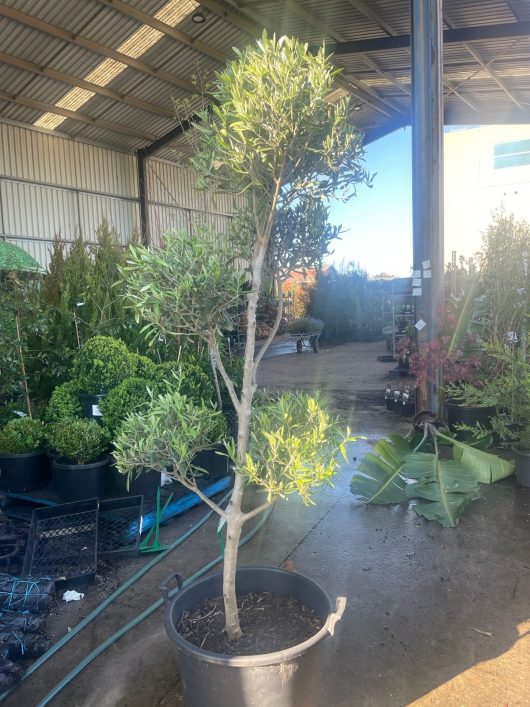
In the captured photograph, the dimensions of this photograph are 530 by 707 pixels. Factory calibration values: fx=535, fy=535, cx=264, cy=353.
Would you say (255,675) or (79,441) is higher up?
(79,441)

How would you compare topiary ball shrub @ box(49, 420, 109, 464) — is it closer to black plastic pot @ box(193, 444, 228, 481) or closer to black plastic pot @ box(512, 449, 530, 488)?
black plastic pot @ box(193, 444, 228, 481)

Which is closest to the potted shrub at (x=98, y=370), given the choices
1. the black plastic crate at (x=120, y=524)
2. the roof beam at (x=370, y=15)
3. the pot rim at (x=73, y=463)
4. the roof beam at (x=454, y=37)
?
the pot rim at (x=73, y=463)

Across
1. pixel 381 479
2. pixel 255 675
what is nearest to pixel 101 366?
pixel 381 479

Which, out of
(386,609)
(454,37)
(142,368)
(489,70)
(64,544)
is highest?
(489,70)

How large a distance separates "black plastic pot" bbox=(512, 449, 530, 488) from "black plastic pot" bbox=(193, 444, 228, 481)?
256cm

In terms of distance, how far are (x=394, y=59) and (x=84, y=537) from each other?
508 inches

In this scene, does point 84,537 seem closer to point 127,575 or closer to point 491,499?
point 127,575

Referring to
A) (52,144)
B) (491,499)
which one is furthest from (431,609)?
(52,144)

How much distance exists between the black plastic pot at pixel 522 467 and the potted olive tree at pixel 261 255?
3.04 metres

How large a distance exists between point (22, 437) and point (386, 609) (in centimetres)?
314

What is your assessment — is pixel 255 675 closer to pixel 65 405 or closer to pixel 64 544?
pixel 64 544

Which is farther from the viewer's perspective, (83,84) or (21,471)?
(83,84)

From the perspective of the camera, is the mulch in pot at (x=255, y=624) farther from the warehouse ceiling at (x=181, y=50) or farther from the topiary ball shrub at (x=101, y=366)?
the warehouse ceiling at (x=181, y=50)

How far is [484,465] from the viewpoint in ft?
14.9
